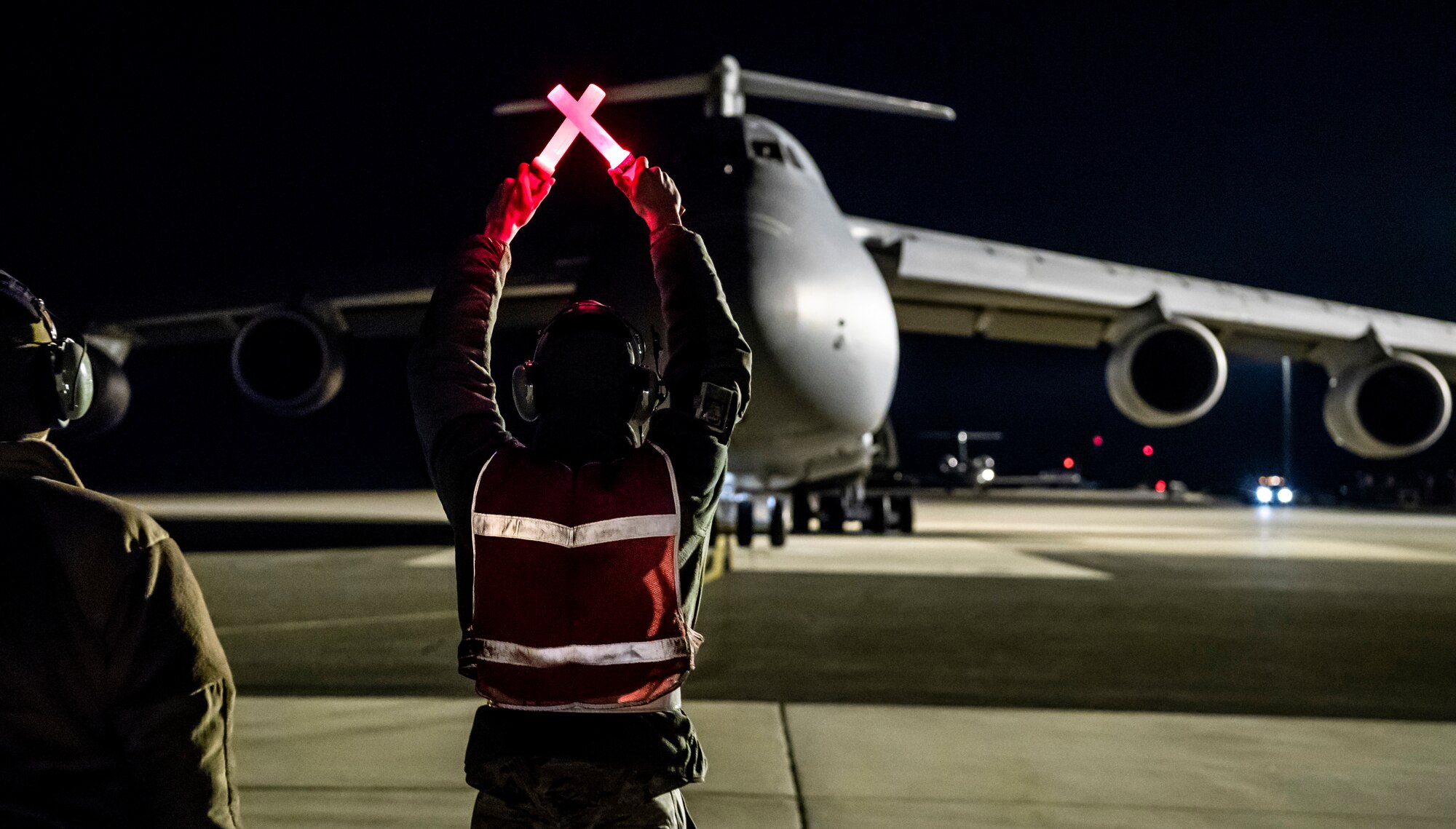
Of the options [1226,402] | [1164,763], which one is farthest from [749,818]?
[1226,402]

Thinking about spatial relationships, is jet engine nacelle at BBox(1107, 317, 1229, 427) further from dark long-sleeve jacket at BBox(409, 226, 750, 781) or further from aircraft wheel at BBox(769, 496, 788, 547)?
dark long-sleeve jacket at BBox(409, 226, 750, 781)

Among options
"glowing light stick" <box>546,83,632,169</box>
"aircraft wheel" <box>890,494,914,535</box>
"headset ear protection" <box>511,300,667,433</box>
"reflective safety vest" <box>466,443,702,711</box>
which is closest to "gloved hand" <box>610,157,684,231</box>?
"glowing light stick" <box>546,83,632,169</box>

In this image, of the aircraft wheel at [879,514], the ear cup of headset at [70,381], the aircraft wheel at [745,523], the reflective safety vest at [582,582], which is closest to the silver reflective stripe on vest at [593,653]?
the reflective safety vest at [582,582]

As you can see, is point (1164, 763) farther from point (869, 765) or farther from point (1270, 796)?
point (869, 765)

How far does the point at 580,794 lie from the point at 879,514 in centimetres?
1431

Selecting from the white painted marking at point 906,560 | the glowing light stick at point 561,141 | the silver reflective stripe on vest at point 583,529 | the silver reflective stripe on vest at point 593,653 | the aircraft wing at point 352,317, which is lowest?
the white painted marking at point 906,560

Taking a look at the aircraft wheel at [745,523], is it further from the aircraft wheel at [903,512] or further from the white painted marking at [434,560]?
the aircraft wheel at [903,512]

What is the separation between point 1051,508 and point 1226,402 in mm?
45505

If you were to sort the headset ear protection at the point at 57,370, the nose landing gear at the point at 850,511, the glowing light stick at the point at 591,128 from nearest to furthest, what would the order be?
the headset ear protection at the point at 57,370, the glowing light stick at the point at 591,128, the nose landing gear at the point at 850,511

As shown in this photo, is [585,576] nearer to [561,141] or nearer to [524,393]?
[524,393]

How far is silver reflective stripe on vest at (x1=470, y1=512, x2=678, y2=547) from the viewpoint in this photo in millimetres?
1750

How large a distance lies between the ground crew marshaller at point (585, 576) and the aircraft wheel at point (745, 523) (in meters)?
10.1

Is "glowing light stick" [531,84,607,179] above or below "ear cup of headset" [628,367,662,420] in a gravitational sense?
above

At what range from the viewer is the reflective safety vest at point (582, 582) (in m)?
1.75
